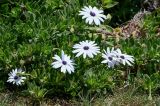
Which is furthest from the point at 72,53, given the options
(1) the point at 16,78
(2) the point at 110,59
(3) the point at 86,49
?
(1) the point at 16,78

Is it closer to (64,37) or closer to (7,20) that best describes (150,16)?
(64,37)

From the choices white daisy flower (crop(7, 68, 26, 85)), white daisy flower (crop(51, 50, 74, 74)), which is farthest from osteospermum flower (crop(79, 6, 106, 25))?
white daisy flower (crop(7, 68, 26, 85))

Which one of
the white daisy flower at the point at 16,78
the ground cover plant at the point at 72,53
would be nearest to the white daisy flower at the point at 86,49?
the ground cover plant at the point at 72,53

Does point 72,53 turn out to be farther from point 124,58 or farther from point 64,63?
point 124,58

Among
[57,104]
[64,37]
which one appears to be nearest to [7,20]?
[64,37]

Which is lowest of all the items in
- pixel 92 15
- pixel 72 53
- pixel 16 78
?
pixel 16 78

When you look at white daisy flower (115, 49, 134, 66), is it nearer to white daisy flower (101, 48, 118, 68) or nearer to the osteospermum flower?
white daisy flower (101, 48, 118, 68)
